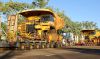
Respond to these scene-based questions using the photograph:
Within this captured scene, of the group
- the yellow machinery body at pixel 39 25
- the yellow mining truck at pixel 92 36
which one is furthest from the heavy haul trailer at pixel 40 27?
the yellow mining truck at pixel 92 36

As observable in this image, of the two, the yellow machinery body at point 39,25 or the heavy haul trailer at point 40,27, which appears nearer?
the heavy haul trailer at point 40,27

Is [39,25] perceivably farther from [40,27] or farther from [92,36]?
[92,36]

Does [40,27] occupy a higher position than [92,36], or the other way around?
[40,27]

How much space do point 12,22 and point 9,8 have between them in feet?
93.6

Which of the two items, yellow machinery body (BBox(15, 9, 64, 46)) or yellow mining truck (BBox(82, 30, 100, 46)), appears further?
yellow mining truck (BBox(82, 30, 100, 46))

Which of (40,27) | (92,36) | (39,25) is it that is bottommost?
(92,36)

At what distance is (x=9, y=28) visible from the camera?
1944 centimetres

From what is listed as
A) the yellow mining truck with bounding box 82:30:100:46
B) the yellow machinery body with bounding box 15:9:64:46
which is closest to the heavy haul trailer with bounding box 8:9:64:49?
the yellow machinery body with bounding box 15:9:64:46

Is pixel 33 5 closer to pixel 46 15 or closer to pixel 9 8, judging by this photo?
pixel 9 8

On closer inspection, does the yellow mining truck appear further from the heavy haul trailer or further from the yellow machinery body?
the yellow machinery body

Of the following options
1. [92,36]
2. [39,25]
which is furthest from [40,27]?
[92,36]

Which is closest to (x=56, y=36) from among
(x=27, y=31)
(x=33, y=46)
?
(x=27, y=31)

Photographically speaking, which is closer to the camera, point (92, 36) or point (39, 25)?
point (39, 25)

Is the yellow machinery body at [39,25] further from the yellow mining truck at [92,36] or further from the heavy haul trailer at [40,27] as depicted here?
the yellow mining truck at [92,36]
